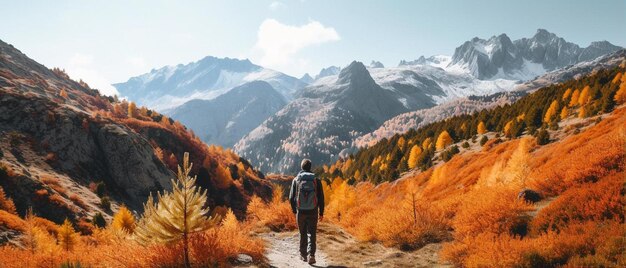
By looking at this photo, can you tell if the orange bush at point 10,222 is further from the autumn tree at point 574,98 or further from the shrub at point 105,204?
the autumn tree at point 574,98

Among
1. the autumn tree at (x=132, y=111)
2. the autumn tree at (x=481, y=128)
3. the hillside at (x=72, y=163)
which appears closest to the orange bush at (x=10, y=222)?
the hillside at (x=72, y=163)

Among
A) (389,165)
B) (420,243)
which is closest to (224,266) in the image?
(420,243)

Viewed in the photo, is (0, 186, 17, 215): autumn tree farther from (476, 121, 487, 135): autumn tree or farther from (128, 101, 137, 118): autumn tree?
(476, 121, 487, 135): autumn tree

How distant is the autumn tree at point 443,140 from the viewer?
83125 millimetres

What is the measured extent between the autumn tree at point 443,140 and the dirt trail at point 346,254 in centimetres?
7271

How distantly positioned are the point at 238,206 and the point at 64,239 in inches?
2335

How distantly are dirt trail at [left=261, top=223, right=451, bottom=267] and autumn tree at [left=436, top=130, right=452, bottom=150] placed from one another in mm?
72715

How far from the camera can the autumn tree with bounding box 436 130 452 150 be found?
3273 inches

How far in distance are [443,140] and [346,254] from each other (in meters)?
76.2

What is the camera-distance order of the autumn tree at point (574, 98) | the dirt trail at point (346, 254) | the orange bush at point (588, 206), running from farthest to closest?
the autumn tree at point (574, 98) → the dirt trail at point (346, 254) → the orange bush at point (588, 206)

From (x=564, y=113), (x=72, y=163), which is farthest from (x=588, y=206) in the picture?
(x=564, y=113)

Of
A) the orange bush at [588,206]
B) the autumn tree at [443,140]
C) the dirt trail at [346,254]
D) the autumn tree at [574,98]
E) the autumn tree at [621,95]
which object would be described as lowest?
the dirt trail at [346,254]

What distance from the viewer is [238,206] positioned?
81.2m

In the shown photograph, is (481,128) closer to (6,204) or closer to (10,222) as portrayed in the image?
(10,222)
